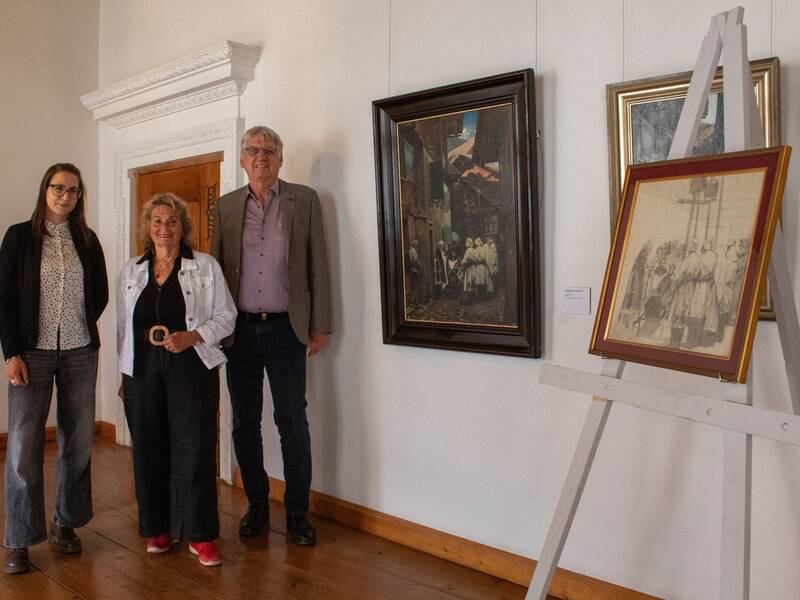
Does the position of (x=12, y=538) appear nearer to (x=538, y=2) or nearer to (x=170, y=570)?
(x=170, y=570)

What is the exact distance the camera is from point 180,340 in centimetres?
300

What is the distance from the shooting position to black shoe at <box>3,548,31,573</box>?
301 centimetres

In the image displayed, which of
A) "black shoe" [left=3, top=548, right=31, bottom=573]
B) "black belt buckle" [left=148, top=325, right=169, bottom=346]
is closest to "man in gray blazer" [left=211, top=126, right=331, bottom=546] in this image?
"black belt buckle" [left=148, top=325, right=169, bottom=346]

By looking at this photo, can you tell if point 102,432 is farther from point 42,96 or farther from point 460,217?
point 460,217

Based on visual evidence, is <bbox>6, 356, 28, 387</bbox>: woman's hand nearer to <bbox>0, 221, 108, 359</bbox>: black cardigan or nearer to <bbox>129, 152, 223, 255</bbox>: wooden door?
<bbox>0, 221, 108, 359</bbox>: black cardigan

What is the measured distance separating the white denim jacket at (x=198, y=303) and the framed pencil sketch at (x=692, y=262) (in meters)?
1.60

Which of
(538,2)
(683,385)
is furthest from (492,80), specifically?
(683,385)

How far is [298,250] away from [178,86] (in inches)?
66.7

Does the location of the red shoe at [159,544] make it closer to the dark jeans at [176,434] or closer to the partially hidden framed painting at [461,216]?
the dark jeans at [176,434]

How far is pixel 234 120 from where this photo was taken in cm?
425

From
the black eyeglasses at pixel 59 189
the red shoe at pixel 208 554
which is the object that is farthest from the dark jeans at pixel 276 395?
the black eyeglasses at pixel 59 189

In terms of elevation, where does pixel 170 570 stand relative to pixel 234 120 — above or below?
below

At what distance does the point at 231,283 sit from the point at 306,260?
36cm

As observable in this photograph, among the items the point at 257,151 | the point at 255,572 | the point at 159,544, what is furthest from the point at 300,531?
the point at 257,151
